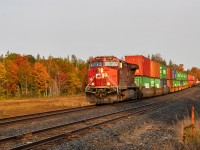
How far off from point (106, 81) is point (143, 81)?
9.77 meters

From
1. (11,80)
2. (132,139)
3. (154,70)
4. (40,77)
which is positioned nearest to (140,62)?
(154,70)

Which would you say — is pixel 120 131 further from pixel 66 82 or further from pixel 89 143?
pixel 66 82

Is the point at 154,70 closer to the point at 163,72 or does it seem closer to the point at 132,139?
the point at 163,72

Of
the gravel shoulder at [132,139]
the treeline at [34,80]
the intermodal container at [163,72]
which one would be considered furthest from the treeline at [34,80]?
the gravel shoulder at [132,139]

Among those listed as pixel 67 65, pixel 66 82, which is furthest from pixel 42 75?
pixel 67 65

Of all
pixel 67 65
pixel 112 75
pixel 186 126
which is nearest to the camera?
pixel 186 126

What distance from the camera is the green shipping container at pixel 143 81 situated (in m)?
31.4

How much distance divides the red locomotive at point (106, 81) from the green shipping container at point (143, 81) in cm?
577

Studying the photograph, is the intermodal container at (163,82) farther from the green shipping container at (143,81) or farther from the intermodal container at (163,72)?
the green shipping container at (143,81)

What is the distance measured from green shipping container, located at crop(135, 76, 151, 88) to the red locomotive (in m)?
5.77

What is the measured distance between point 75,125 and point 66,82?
84.6 m

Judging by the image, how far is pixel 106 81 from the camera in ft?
79.5

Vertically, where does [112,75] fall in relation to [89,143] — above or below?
above

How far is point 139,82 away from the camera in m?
31.6
